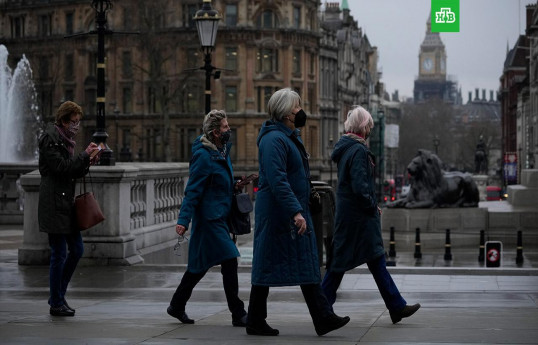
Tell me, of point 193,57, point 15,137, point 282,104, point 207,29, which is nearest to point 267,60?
point 193,57

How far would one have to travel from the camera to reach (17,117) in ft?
211

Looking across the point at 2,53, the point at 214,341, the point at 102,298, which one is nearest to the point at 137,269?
the point at 102,298

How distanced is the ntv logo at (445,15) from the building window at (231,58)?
68674mm

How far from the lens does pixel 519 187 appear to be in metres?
33.7

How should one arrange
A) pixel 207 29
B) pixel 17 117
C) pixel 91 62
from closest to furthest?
pixel 207 29
pixel 17 117
pixel 91 62

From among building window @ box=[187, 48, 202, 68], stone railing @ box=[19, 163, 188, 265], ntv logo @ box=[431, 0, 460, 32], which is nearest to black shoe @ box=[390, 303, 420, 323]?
stone railing @ box=[19, 163, 188, 265]

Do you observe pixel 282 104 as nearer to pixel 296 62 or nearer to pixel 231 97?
pixel 231 97

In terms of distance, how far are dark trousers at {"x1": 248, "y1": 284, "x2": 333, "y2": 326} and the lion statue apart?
22.8 metres

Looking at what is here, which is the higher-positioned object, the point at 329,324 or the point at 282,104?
the point at 282,104

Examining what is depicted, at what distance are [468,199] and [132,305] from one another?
70.1 feet

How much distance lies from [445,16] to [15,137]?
3620cm

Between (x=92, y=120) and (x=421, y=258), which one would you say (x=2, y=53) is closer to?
(x=92, y=120)

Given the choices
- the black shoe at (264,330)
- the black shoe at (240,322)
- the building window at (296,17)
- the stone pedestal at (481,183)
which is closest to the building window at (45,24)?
the building window at (296,17)

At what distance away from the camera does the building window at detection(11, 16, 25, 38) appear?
98.8 meters
